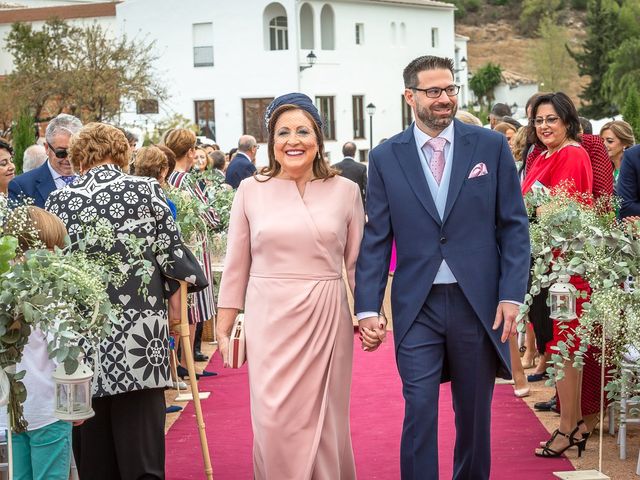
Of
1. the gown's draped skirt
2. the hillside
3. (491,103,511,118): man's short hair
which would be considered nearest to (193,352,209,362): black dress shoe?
(491,103,511,118): man's short hair

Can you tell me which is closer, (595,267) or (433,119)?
(433,119)

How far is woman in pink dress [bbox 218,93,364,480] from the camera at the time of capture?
6000 mm

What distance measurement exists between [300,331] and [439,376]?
0.73 meters

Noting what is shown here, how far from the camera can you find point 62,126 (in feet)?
27.4

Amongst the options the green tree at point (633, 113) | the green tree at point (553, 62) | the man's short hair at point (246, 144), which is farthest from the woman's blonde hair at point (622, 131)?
the green tree at point (553, 62)

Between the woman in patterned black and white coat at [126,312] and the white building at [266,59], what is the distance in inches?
2034

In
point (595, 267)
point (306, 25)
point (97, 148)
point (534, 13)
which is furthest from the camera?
point (534, 13)

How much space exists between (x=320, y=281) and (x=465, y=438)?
3.55 ft

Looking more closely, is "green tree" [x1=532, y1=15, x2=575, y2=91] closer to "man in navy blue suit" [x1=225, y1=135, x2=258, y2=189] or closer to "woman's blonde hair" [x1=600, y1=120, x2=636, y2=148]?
"man in navy blue suit" [x1=225, y1=135, x2=258, y2=189]

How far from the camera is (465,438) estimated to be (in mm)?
6047

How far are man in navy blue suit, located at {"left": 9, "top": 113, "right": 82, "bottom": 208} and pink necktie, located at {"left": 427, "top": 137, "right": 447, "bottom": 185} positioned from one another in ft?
10.6

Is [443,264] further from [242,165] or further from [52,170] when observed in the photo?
[242,165]

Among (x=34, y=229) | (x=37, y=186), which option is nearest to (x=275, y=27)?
(x=37, y=186)

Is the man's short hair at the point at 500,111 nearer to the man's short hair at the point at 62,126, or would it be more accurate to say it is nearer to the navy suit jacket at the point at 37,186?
the man's short hair at the point at 62,126
